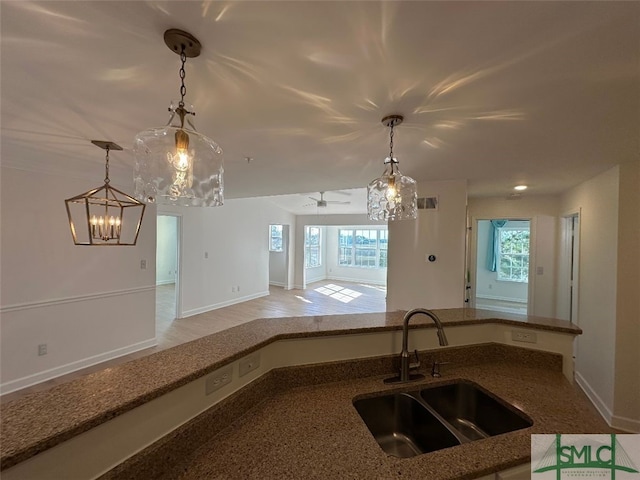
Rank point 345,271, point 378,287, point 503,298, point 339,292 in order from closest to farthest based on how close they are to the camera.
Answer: point 503,298 < point 339,292 < point 378,287 < point 345,271

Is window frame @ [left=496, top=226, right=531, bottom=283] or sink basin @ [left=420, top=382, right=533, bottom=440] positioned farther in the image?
window frame @ [left=496, top=226, right=531, bottom=283]

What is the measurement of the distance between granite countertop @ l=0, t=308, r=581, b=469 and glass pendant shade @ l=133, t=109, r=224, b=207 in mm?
667

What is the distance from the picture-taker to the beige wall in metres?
2.25

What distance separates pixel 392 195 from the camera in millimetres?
1784

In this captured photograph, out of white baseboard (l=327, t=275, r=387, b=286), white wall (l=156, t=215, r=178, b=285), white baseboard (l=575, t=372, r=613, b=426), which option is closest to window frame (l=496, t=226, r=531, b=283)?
white baseboard (l=327, t=275, r=387, b=286)

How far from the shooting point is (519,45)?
0.97 meters

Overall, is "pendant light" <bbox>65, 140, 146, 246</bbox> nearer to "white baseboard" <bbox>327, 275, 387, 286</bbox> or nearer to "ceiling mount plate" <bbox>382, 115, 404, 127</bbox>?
"ceiling mount plate" <bbox>382, 115, 404, 127</bbox>

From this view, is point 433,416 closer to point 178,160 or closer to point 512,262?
point 178,160

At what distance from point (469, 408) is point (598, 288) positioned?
7.90ft

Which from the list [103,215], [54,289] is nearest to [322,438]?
[54,289]

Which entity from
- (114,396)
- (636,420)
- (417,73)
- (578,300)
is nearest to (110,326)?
(114,396)

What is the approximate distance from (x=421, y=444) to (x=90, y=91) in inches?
88.3

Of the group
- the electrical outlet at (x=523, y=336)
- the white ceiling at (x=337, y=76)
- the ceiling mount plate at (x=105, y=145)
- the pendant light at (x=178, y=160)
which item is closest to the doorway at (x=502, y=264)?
the white ceiling at (x=337, y=76)

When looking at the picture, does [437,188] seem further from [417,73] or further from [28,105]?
[28,105]
